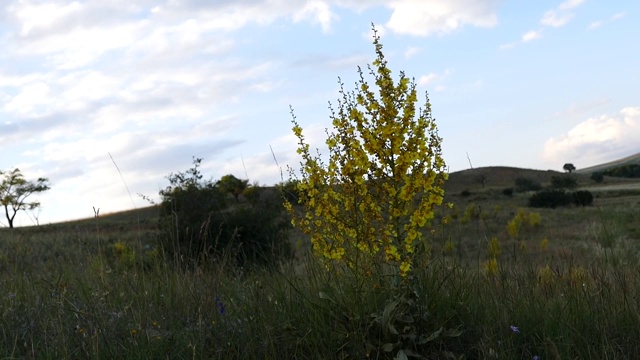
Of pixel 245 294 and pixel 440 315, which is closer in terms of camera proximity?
pixel 440 315

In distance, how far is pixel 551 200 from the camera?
42938 millimetres

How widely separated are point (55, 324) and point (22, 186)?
69907 millimetres

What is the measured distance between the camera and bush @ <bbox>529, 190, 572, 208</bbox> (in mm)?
42750

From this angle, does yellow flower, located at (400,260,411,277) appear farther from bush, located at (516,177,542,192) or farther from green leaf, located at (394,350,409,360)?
bush, located at (516,177,542,192)

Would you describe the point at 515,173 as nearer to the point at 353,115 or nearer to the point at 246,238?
the point at 246,238

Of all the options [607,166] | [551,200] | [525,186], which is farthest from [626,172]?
[551,200]

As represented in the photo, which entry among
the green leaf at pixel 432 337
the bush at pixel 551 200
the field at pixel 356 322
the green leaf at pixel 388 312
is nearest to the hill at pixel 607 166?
the bush at pixel 551 200

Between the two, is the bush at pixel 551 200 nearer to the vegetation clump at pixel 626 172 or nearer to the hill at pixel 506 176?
the hill at pixel 506 176

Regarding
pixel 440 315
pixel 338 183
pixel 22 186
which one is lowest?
pixel 440 315

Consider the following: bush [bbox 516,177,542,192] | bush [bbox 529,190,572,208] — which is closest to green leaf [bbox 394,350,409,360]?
bush [bbox 529,190,572,208]

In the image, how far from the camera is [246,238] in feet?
50.3

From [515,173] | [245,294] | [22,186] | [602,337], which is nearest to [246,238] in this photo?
[245,294]

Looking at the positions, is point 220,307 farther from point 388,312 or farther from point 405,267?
point 405,267

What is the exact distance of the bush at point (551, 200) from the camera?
42750 millimetres
